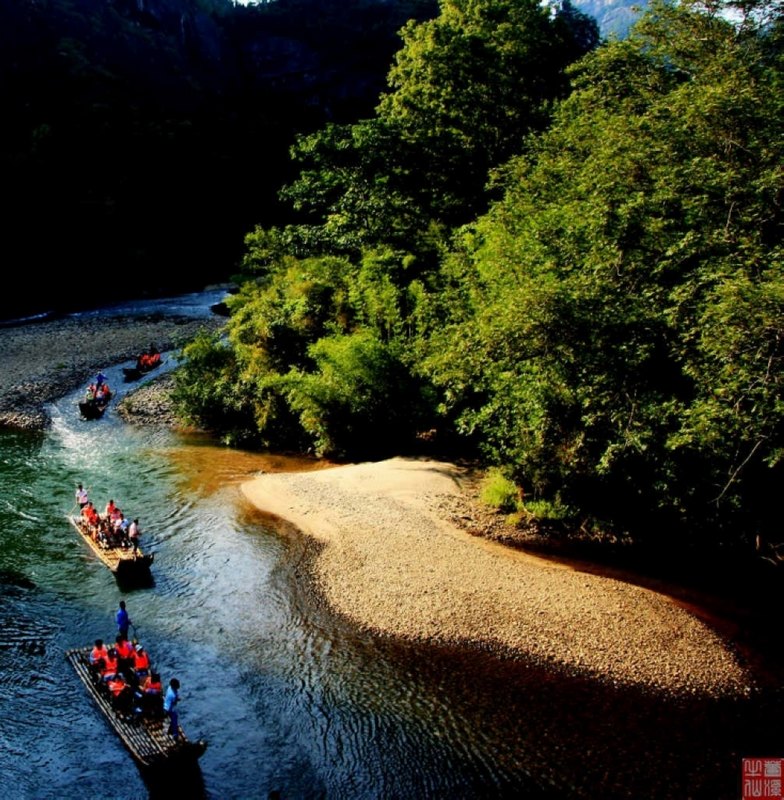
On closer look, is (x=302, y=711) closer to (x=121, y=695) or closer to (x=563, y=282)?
(x=121, y=695)

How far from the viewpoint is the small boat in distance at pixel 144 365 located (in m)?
43.1

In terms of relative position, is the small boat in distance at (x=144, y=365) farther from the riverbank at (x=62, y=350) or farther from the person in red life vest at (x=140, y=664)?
the person in red life vest at (x=140, y=664)

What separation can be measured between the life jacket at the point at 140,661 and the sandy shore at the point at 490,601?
504cm

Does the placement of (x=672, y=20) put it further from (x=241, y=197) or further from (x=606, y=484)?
(x=241, y=197)

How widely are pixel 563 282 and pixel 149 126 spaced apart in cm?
8408

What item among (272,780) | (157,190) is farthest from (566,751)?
(157,190)

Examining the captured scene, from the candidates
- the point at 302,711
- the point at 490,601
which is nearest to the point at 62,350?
the point at 490,601

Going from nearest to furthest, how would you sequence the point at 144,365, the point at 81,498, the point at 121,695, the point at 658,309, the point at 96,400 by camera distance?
the point at 121,695
the point at 658,309
the point at 81,498
the point at 96,400
the point at 144,365

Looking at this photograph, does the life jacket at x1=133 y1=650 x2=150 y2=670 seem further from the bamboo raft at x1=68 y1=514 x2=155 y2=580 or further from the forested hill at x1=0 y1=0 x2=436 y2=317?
the forested hill at x1=0 y1=0 x2=436 y2=317

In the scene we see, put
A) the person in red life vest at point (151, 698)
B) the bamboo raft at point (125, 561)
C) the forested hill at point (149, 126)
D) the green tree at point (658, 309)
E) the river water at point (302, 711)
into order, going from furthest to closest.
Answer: the forested hill at point (149, 126) → the bamboo raft at point (125, 561) → the green tree at point (658, 309) → the person in red life vest at point (151, 698) → the river water at point (302, 711)

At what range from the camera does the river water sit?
504 inches

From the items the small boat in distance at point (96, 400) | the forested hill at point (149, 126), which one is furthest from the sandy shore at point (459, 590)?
the forested hill at point (149, 126)

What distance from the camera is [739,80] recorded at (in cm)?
1925

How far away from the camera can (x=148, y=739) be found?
13.1 meters
